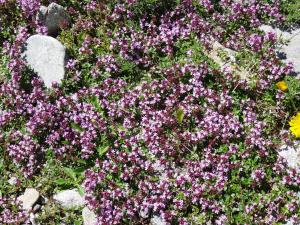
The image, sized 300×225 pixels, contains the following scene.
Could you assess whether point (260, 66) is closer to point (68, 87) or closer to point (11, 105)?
point (68, 87)

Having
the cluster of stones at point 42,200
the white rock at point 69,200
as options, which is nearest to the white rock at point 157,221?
the cluster of stones at point 42,200

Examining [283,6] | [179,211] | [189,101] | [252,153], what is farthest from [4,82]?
[283,6]

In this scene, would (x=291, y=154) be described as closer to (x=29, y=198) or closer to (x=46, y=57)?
(x=29, y=198)

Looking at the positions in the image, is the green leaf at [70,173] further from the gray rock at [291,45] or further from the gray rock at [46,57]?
the gray rock at [291,45]

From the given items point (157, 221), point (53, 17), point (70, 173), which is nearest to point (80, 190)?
point (70, 173)

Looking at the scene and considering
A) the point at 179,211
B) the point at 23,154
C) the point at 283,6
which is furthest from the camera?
the point at 283,6

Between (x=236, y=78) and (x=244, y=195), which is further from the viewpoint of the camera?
(x=236, y=78)
